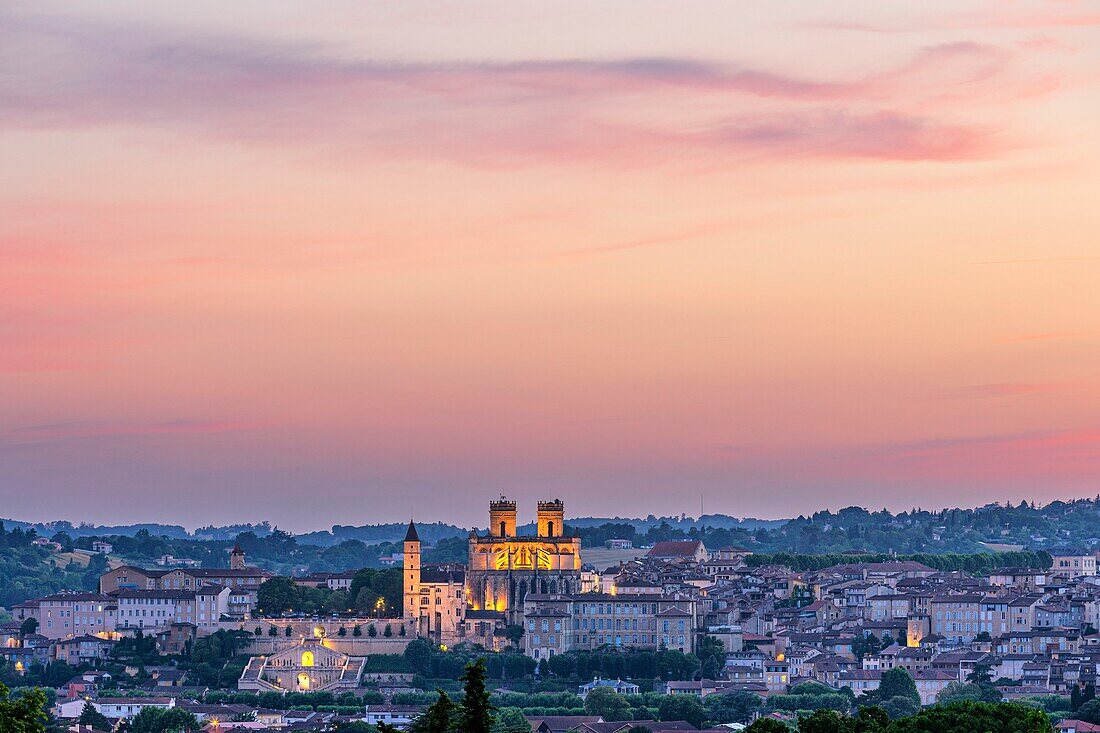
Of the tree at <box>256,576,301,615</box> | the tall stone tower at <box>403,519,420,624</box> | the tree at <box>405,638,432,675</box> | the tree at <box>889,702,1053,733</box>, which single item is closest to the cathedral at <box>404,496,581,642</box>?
the tall stone tower at <box>403,519,420,624</box>

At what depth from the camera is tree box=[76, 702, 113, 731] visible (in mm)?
84375

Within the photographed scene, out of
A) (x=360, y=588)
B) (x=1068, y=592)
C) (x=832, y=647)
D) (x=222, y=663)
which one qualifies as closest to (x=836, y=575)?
(x=1068, y=592)

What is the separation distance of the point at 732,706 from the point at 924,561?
165 feet

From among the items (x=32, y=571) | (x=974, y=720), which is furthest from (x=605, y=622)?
(x=32, y=571)

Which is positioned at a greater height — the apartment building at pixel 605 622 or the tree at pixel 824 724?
the apartment building at pixel 605 622

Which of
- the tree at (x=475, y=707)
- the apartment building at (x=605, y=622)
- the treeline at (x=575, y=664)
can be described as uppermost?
the apartment building at (x=605, y=622)

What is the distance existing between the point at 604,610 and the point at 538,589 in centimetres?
524

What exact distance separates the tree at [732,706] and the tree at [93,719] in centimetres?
2163

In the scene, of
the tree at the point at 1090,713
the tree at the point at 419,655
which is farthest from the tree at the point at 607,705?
the tree at the point at 1090,713

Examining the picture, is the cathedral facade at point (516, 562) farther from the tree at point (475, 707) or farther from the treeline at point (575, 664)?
the tree at point (475, 707)

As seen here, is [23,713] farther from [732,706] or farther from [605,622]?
[605,622]

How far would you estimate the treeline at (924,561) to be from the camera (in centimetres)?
13350

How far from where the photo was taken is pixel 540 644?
331 feet

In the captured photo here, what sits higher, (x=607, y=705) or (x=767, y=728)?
(x=767, y=728)
